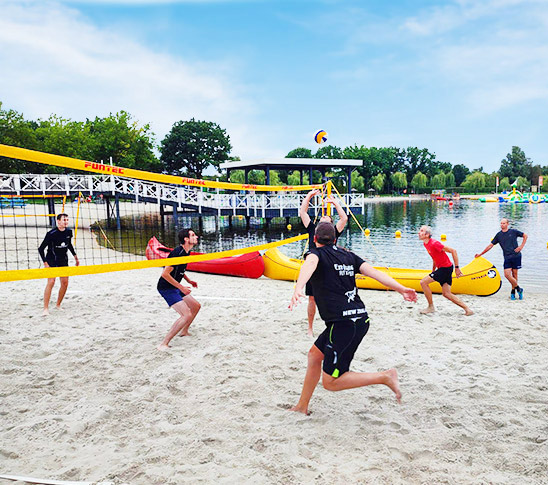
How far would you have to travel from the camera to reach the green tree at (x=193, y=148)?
6575 cm

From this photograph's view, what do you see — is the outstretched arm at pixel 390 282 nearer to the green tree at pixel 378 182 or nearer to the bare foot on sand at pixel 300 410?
the bare foot on sand at pixel 300 410

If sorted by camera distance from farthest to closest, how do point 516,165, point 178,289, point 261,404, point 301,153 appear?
point 516,165 → point 301,153 → point 178,289 → point 261,404

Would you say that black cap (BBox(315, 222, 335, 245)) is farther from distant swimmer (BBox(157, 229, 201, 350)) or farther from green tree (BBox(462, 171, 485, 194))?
green tree (BBox(462, 171, 485, 194))

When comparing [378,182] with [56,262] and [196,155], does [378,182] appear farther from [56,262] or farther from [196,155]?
[56,262]

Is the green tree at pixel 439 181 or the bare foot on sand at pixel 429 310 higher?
the green tree at pixel 439 181

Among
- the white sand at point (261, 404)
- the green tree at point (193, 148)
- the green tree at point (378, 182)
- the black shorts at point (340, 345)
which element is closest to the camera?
the white sand at point (261, 404)

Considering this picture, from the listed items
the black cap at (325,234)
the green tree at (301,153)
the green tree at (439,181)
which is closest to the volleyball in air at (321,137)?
the black cap at (325,234)

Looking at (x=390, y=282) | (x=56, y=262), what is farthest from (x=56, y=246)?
(x=390, y=282)

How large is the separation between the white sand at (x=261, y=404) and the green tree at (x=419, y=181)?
86.4 m

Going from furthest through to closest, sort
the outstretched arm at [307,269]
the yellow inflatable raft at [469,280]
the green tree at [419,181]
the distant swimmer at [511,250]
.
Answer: the green tree at [419,181] → the yellow inflatable raft at [469,280] → the distant swimmer at [511,250] → the outstretched arm at [307,269]

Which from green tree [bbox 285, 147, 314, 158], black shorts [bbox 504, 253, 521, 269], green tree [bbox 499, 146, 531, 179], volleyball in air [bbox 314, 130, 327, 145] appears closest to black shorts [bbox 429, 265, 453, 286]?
black shorts [bbox 504, 253, 521, 269]

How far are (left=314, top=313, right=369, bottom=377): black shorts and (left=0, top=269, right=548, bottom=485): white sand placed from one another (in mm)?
562

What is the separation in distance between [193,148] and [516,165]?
94947mm

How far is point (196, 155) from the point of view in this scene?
65938mm
